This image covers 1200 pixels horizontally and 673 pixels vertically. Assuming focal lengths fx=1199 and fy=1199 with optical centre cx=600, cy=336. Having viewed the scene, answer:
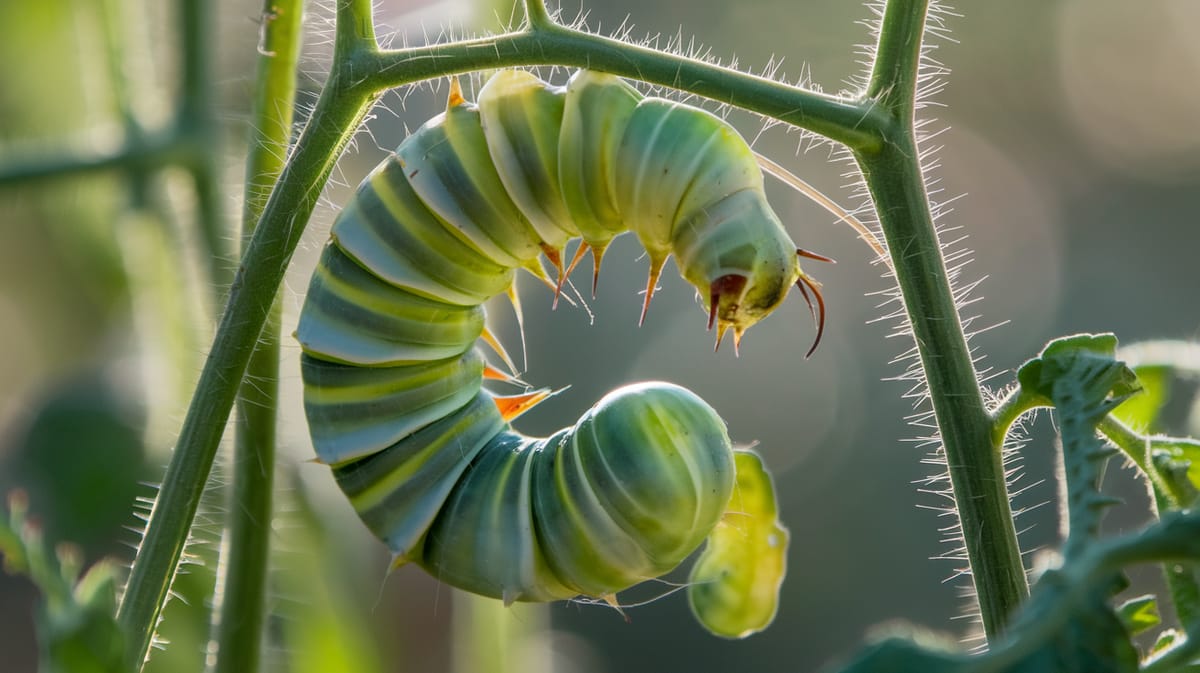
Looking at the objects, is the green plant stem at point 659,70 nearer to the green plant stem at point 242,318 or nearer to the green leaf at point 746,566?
the green plant stem at point 242,318

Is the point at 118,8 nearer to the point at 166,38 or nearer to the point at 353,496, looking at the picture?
the point at 166,38

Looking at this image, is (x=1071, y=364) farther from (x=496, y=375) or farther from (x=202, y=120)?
(x=202, y=120)

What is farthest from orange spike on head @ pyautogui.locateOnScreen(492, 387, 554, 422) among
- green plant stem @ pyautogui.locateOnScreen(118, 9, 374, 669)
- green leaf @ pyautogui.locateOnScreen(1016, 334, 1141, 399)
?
green leaf @ pyautogui.locateOnScreen(1016, 334, 1141, 399)

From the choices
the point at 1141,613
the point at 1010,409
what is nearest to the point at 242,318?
the point at 1010,409

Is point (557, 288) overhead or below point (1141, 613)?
overhead

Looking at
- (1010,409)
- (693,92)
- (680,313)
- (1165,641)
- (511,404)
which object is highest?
(680,313)

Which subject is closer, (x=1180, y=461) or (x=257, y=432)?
(x=1180, y=461)

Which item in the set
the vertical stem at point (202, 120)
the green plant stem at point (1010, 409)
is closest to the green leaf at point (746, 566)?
the green plant stem at point (1010, 409)
